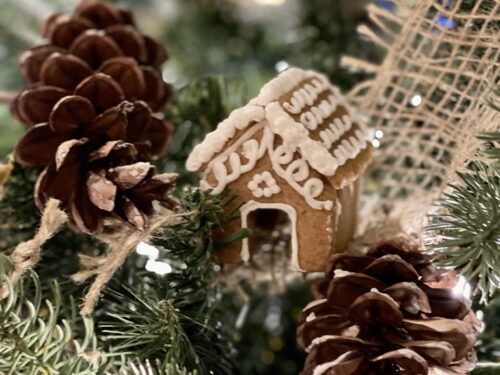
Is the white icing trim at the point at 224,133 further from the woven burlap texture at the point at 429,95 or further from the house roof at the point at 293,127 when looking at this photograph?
the woven burlap texture at the point at 429,95

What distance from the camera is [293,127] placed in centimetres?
50

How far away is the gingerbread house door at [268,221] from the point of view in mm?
514

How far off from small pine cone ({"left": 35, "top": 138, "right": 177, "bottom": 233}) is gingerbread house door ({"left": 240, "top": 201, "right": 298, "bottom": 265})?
6 centimetres

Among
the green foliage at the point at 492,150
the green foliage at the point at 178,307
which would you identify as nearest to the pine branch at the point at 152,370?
the green foliage at the point at 178,307

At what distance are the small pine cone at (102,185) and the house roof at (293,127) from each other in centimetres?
4

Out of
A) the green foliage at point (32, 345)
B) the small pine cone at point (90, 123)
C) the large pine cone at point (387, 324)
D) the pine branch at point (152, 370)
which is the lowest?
the pine branch at point (152, 370)

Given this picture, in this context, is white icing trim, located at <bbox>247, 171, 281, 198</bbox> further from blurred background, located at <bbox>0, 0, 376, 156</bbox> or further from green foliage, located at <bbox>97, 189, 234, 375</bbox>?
blurred background, located at <bbox>0, 0, 376, 156</bbox>

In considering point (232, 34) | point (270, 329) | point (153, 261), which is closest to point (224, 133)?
point (153, 261)

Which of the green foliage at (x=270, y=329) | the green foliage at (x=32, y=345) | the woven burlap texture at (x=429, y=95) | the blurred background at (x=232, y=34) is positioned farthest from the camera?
the blurred background at (x=232, y=34)

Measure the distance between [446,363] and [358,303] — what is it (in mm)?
65

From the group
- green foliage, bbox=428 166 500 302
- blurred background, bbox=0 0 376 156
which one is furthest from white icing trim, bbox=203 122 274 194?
blurred background, bbox=0 0 376 156

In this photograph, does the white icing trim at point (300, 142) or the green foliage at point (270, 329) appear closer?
the white icing trim at point (300, 142)

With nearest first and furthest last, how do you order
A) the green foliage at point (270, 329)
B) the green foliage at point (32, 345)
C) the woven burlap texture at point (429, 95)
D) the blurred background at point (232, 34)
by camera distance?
the green foliage at point (32, 345), the woven burlap texture at point (429, 95), the green foliage at point (270, 329), the blurred background at point (232, 34)

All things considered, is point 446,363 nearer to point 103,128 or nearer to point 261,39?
point 103,128
